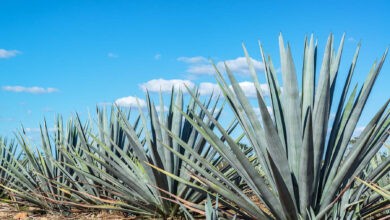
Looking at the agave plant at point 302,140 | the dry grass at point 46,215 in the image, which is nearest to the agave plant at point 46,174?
the dry grass at point 46,215

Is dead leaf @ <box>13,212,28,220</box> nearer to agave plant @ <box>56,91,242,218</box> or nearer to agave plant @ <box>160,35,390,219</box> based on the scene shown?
agave plant @ <box>56,91,242,218</box>

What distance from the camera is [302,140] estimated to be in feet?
11.7

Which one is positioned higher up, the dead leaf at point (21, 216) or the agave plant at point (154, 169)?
the agave plant at point (154, 169)

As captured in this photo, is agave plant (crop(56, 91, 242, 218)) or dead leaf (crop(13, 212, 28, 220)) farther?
dead leaf (crop(13, 212, 28, 220))

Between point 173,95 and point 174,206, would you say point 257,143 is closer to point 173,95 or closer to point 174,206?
point 174,206

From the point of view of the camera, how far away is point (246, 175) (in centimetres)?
374

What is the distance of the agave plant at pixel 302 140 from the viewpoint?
345cm

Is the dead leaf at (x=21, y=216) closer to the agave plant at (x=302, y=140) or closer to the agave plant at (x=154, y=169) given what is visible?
the agave plant at (x=154, y=169)

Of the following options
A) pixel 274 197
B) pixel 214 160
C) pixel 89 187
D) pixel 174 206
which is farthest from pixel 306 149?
pixel 89 187

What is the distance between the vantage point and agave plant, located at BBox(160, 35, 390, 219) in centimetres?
345

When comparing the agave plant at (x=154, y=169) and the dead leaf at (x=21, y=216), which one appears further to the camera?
the dead leaf at (x=21, y=216)

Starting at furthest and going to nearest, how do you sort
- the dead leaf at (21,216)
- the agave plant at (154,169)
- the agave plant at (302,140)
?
the dead leaf at (21,216) < the agave plant at (154,169) < the agave plant at (302,140)

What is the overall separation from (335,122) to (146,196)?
1.99 m

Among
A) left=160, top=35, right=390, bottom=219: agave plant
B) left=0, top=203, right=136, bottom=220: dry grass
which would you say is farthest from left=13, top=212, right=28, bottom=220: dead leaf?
left=160, top=35, right=390, bottom=219: agave plant
